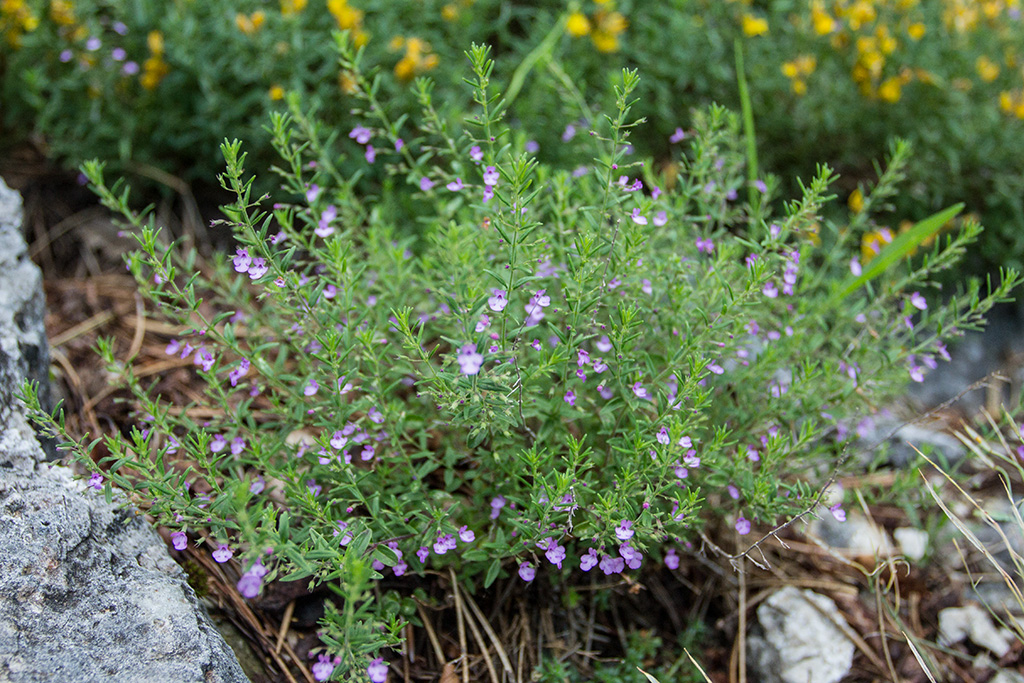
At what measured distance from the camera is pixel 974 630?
9.98 ft

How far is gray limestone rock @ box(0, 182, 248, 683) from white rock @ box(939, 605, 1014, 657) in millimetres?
2680

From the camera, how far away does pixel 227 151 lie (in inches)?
78.8

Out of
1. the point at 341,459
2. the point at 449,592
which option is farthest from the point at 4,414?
the point at 449,592

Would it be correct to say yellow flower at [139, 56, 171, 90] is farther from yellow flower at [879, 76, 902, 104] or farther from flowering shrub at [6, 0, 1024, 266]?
yellow flower at [879, 76, 902, 104]

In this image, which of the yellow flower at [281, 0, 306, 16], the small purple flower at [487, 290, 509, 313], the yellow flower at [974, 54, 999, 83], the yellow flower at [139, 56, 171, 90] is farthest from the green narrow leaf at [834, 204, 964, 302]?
the yellow flower at [139, 56, 171, 90]

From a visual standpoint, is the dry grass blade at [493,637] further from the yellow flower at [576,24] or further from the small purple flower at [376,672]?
the yellow flower at [576,24]

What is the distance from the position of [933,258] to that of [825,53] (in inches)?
102

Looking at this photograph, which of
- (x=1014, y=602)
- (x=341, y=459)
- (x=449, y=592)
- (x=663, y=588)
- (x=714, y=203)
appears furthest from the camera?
(x=714, y=203)

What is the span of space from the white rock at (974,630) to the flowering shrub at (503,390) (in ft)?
2.56

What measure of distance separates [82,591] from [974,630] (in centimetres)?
319

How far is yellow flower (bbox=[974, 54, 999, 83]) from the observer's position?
463 cm

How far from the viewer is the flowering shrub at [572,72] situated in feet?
13.3

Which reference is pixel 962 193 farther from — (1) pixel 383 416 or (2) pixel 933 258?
(1) pixel 383 416

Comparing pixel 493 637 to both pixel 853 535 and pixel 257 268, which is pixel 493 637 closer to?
pixel 257 268
